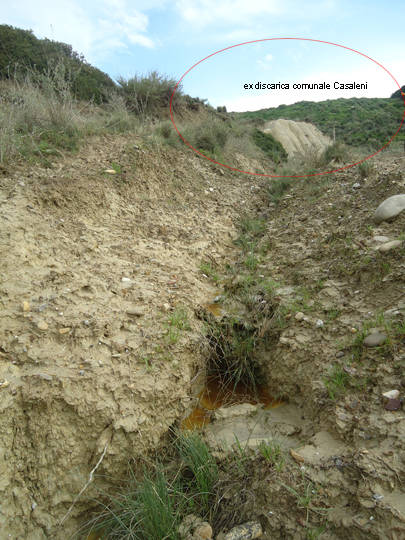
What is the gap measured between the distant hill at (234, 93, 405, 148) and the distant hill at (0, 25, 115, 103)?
6.84 meters

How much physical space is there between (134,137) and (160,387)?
404 centimetres

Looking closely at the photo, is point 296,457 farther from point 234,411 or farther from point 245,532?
point 234,411

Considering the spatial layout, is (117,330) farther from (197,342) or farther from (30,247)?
(30,247)

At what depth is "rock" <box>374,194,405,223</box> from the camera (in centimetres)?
355

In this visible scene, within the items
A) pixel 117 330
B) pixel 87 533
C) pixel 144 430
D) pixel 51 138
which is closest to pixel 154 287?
pixel 117 330

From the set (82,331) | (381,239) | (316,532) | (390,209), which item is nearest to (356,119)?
(390,209)

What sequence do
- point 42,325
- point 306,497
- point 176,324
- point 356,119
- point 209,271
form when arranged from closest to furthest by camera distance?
point 306,497 → point 42,325 → point 176,324 → point 209,271 → point 356,119

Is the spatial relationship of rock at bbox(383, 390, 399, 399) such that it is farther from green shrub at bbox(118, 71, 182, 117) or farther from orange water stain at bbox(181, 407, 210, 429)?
green shrub at bbox(118, 71, 182, 117)

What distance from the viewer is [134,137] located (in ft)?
17.6

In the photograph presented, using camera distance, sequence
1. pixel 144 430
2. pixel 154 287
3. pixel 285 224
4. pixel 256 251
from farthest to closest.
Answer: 1. pixel 285 224
2. pixel 256 251
3. pixel 154 287
4. pixel 144 430

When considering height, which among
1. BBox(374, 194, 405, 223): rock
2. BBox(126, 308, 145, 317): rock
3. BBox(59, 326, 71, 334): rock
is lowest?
BBox(126, 308, 145, 317): rock

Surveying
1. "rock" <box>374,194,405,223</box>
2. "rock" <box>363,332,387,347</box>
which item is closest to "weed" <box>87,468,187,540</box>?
"rock" <box>363,332,387,347</box>

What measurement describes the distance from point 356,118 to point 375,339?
15690 millimetres

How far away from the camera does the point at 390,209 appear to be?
356 centimetres
